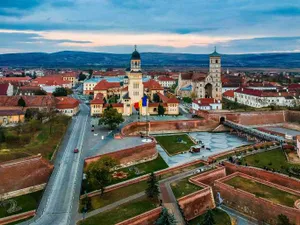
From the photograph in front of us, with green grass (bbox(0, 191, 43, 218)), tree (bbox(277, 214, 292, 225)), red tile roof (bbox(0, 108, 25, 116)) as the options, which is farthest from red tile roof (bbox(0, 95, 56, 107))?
tree (bbox(277, 214, 292, 225))

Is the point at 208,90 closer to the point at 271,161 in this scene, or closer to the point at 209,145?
the point at 209,145

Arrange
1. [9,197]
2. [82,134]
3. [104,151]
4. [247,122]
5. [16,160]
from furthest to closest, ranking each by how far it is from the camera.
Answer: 1. [247,122]
2. [82,134]
3. [104,151]
4. [16,160]
5. [9,197]

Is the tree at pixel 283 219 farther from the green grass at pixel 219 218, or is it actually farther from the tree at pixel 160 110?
the tree at pixel 160 110

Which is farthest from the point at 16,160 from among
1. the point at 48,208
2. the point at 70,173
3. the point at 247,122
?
the point at 247,122

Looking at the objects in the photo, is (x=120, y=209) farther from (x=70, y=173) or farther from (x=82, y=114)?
(x=82, y=114)

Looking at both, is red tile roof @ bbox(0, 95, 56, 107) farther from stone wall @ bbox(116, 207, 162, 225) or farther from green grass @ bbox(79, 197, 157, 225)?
stone wall @ bbox(116, 207, 162, 225)

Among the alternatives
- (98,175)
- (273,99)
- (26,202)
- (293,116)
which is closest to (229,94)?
(273,99)
